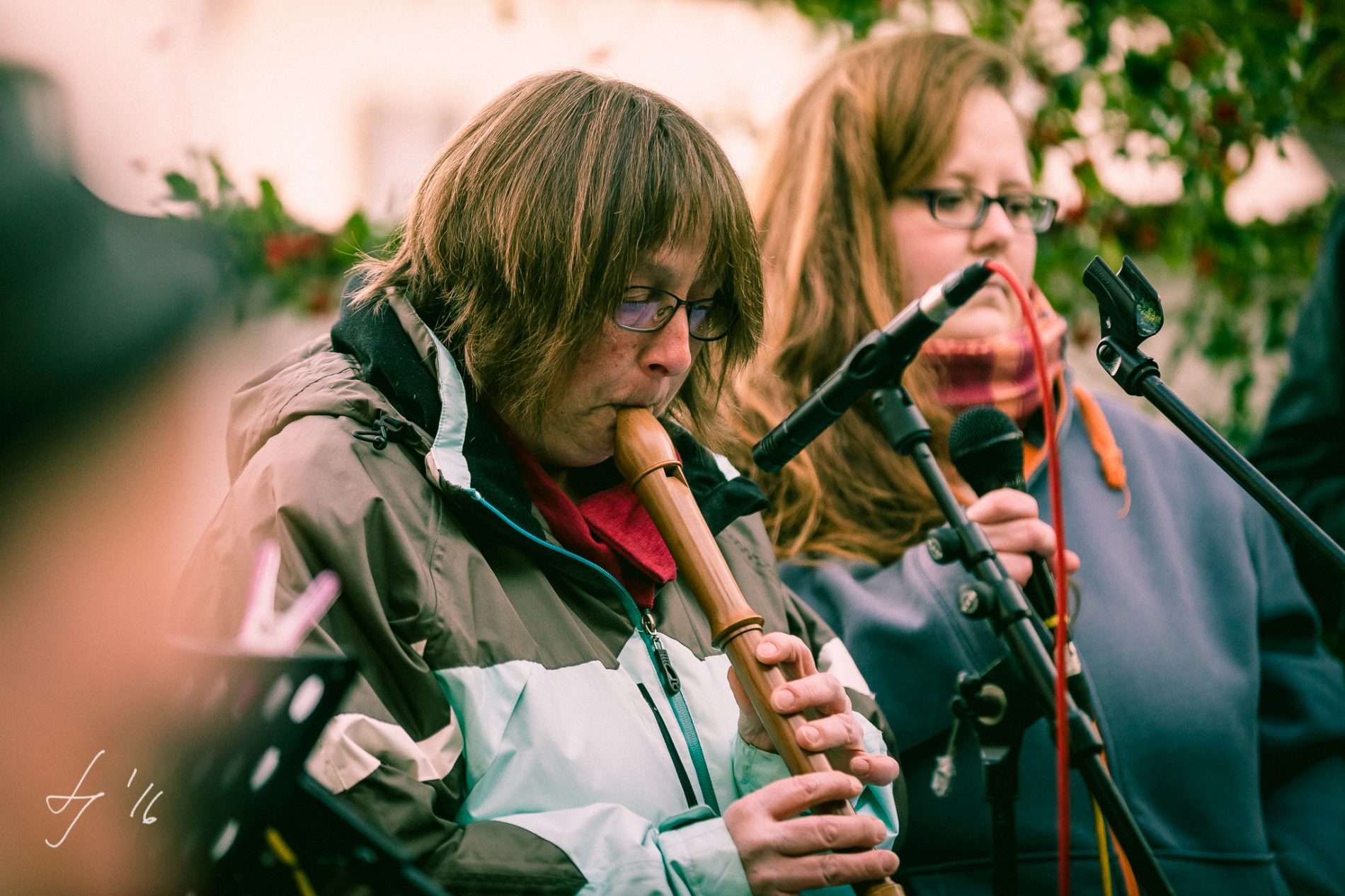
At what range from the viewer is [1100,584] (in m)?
2.07

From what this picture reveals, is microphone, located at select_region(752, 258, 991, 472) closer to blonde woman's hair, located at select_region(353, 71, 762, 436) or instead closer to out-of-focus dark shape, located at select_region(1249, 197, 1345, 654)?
blonde woman's hair, located at select_region(353, 71, 762, 436)

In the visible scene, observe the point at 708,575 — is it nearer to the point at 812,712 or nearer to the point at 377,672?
the point at 812,712

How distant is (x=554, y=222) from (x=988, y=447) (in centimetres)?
66

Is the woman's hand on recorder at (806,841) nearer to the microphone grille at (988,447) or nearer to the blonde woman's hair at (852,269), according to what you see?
the microphone grille at (988,447)

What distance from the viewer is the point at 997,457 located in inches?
62.6

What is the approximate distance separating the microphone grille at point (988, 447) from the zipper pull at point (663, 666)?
0.48 metres

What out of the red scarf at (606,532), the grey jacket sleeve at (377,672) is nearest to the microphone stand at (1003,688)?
the red scarf at (606,532)

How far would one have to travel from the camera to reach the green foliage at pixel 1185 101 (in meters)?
3.18

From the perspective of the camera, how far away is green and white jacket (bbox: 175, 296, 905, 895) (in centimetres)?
127

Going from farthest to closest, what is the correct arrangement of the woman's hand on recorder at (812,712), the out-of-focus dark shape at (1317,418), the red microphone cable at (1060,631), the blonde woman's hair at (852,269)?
1. the out-of-focus dark shape at (1317,418)
2. the blonde woman's hair at (852,269)
3. the woman's hand on recorder at (812,712)
4. the red microphone cable at (1060,631)

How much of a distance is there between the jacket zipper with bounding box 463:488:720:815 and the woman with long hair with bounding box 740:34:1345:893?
571 millimetres

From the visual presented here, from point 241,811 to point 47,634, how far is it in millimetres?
197

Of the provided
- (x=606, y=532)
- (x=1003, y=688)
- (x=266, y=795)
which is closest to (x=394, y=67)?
(x=606, y=532)

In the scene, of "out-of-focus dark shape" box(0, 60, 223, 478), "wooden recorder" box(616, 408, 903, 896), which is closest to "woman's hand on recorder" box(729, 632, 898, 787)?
"wooden recorder" box(616, 408, 903, 896)
